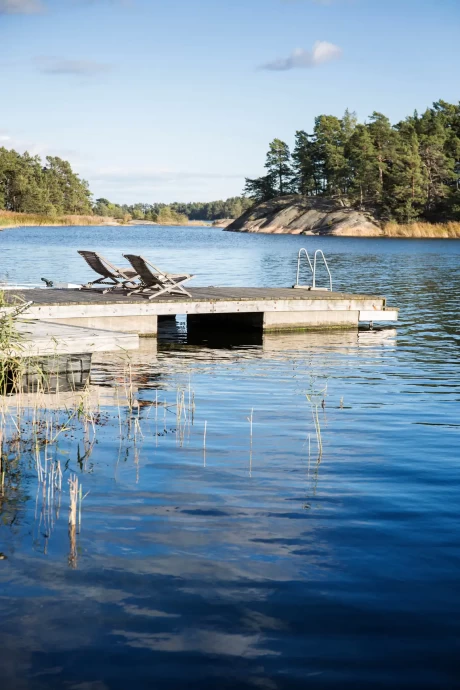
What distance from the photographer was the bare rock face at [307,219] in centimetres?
9219

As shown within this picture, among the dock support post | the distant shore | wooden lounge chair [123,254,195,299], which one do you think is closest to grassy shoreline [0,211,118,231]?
the distant shore

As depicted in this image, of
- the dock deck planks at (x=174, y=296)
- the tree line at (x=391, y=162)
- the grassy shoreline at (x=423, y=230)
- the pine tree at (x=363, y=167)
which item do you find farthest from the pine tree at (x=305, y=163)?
the dock deck planks at (x=174, y=296)

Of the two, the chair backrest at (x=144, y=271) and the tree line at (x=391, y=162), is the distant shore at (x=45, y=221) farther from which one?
the chair backrest at (x=144, y=271)

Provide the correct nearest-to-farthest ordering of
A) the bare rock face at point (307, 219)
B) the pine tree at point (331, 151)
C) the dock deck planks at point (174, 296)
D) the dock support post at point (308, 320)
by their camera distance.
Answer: the dock deck planks at point (174, 296) < the dock support post at point (308, 320) < the bare rock face at point (307, 219) < the pine tree at point (331, 151)

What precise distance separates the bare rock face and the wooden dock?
73438 mm

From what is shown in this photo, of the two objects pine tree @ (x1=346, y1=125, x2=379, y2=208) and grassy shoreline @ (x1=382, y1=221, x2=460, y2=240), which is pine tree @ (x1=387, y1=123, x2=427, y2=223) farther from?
pine tree @ (x1=346, y1=125, x2=379, y2=208)

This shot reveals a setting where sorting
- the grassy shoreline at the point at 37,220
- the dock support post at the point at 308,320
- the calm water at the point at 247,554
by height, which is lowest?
the calm water at the point at 247,554

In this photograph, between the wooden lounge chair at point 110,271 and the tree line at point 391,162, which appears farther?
the tree line at point 391,162

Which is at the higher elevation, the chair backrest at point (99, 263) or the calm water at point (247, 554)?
the chair backrest at point (99, 263)

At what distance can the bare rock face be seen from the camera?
302 ft

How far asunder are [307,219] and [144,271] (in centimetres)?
8547

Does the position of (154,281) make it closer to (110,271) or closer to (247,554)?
(110,271)

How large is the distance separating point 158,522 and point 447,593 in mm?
2060

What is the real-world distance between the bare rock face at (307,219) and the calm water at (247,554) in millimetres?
82803
